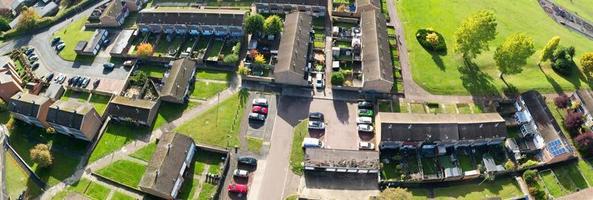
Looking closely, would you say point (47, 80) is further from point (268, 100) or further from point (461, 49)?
point (461, 49)

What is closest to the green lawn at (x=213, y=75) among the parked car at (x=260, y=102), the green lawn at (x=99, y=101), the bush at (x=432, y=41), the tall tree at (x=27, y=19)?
the parked car at (x=260, y=102)

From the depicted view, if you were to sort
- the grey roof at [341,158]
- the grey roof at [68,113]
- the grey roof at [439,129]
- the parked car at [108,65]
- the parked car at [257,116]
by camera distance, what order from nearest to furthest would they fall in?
the grey roof at [341,158] < the grey roof at [439,129] < the grey roof at [68,113] < the parked car at [257,116] < the parked car at [108,65]

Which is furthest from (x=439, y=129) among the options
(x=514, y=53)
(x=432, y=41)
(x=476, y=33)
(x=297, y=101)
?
(x=297, y=101)

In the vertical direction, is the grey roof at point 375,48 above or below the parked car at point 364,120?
above

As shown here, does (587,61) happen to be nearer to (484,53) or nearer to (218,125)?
(484,53)

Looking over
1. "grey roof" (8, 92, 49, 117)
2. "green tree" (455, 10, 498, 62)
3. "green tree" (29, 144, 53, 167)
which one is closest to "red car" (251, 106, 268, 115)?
"green tree" (29, 144, 53, 167)

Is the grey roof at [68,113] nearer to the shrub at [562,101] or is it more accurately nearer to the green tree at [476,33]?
the green tree at [476,33]

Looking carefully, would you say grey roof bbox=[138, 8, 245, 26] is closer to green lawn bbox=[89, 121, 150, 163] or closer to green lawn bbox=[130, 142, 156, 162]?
green lawn bbox=[89, 121, 150, 163]
